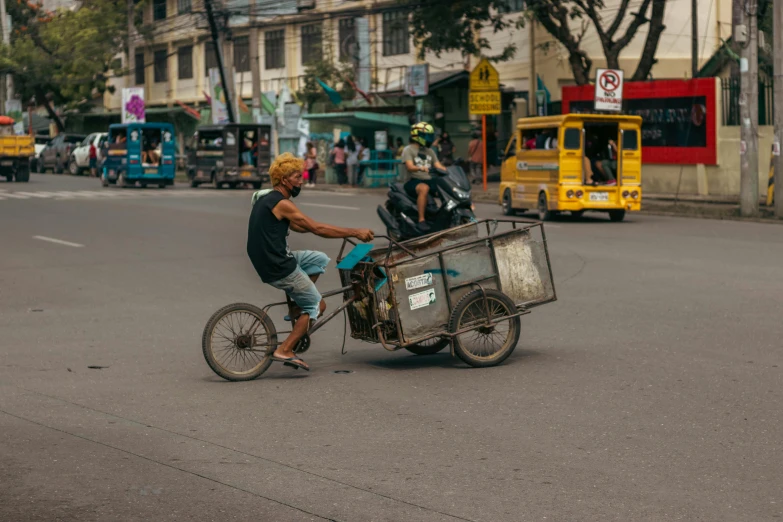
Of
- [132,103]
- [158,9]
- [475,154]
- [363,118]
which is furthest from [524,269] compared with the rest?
[158,9]

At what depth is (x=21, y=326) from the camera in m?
11.8

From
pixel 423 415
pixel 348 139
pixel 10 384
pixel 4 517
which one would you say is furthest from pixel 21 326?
pixel 348 139

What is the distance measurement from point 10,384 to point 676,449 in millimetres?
4762

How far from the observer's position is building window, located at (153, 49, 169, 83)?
217 feet

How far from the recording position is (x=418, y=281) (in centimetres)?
899

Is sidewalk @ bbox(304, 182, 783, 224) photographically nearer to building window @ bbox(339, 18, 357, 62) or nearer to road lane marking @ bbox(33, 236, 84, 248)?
road lane marking @ bbox(33, 236, 84, 248)

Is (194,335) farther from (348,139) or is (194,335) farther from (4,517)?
(348,139)

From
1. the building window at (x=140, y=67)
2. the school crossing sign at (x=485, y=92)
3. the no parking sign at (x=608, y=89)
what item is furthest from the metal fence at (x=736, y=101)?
the building window at (x=140, y=67)

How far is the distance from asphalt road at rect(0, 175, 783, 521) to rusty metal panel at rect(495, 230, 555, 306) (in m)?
0.49

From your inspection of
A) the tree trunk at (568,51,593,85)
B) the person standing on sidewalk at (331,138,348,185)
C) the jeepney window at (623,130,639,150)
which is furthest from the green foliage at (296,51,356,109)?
the jeepney window at (623,130,639,150)

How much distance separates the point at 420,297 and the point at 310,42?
46060mm

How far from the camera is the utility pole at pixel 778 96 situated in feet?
76.9

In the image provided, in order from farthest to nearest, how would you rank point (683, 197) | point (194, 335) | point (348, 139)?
point (348, 139) < point (683, 197) < point (194, 335)

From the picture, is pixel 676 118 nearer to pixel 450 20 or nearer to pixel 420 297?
pixel 450 20
